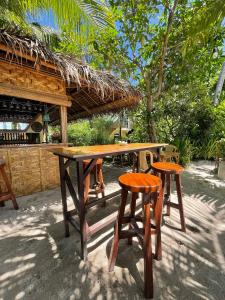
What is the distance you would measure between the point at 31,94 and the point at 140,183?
3.02 meters

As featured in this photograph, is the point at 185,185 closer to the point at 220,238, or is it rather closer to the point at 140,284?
the point at 220,238

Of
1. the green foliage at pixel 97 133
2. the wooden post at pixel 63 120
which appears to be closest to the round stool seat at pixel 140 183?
the wooden post at pixel 63 120

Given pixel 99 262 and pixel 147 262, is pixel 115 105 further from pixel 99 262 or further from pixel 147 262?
pixel 147 262

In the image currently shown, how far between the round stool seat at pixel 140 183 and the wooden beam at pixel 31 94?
2794 mm

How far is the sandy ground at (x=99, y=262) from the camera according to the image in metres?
1.33

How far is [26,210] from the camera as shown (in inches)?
107

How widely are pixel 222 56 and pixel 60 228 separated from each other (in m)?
6.53

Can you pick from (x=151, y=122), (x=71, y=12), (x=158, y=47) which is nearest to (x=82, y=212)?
(x=71, y=12)

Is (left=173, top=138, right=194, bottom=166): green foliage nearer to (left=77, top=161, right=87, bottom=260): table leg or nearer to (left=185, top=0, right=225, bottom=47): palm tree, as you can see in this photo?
(left=185, top=0, right=225, bottom=47): palm tree

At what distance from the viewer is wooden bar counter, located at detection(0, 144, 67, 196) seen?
3172 mm

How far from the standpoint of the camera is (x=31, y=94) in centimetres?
326

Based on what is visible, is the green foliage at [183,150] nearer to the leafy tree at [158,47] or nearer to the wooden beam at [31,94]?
the leafy tree at [158,47]

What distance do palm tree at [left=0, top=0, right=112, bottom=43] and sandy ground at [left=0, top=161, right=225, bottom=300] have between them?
3.26 m

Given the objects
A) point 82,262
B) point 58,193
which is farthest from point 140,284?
point 58,193
